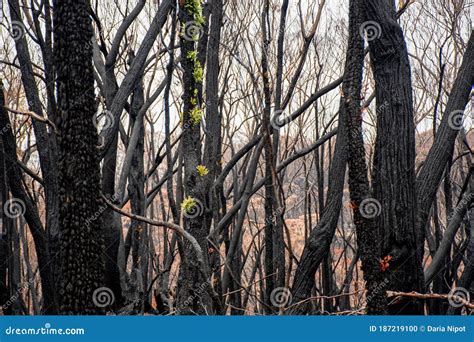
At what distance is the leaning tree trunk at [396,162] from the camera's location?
402cm

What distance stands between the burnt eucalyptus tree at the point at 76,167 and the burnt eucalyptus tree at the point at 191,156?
984 millimetres

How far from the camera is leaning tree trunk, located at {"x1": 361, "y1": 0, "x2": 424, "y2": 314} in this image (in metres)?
4.02

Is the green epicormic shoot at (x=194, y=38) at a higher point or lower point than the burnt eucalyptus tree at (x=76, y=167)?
higher

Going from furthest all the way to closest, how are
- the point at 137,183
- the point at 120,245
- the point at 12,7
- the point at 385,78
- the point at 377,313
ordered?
→ the point at 137,183 < the point at 120,245 < the point at 12,7 < the point at 385,78 < the point at 377,313

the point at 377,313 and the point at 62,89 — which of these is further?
the point at 377,313

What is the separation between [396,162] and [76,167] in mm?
2499

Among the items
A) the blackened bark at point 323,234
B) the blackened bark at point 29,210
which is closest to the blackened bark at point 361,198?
the blackened bark at point 323,234

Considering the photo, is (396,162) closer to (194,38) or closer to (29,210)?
(194,38)

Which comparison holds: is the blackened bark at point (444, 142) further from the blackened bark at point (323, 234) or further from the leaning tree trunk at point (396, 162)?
the blackened bark at point (323, 234)

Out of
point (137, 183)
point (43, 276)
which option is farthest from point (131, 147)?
point (43, 276)

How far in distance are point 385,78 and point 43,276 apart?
3034 millimetres
